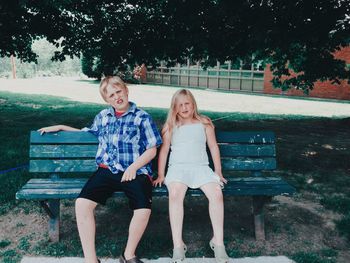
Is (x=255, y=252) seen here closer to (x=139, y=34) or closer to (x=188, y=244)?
(x=188, y=244)

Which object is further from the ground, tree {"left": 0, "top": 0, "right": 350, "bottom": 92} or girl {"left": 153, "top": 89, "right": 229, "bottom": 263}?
tree {"left": 0, "top": 0, "right": 350, "bottom": 92}

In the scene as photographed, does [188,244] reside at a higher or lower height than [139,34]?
lower

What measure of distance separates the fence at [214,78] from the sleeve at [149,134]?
1735 centimetres

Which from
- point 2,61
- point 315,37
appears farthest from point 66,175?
point 2,61

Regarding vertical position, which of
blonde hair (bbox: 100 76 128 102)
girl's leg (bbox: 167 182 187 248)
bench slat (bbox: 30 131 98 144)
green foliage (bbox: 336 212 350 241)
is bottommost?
green foliage (bbox: 336 212 350 241)

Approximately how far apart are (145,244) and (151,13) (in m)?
5.59

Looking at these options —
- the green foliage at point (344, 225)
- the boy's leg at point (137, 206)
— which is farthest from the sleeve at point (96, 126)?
the green foliage at point (344, 225)

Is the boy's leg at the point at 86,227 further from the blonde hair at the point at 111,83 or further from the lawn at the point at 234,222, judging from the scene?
the blonde hair at the point at 111,83

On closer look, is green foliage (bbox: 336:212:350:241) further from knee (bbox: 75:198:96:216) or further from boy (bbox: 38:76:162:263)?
knee (bbox: 75:198:96:216)

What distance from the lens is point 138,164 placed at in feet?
10.5

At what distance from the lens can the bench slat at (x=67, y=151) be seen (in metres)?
3.66

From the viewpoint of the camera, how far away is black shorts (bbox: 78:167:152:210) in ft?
9.97

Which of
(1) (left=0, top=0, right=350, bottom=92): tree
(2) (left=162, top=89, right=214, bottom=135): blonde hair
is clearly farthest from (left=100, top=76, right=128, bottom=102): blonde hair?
(1) (left=0, top=0, right=350, bottom=92): tree

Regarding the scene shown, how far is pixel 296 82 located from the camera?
433 inches
